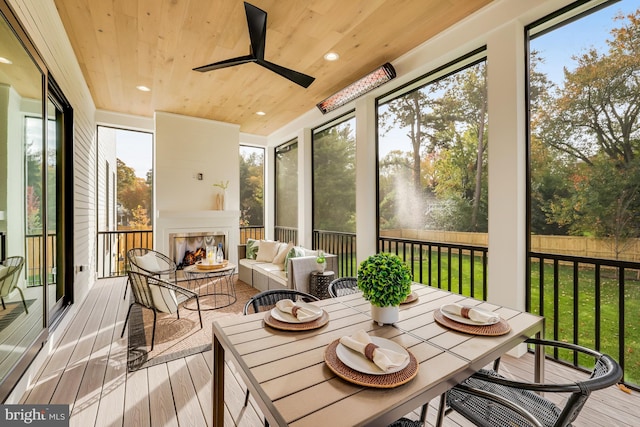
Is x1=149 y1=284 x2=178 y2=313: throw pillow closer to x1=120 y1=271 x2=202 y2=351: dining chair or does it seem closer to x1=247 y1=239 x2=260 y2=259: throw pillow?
x1=120 y1=271 x2=202 y2=351: dining chair

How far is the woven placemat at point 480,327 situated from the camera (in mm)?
1350

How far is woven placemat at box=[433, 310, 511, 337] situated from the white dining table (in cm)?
2

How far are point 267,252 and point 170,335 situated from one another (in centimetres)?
202

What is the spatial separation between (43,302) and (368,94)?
13.0ft

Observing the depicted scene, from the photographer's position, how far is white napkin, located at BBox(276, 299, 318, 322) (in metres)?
1.46

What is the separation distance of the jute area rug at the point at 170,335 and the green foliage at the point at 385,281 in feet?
6.38

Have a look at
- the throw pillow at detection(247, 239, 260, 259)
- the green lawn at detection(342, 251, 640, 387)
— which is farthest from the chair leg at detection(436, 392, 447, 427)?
the throw pillow at detection(247, 239, 260, 259)

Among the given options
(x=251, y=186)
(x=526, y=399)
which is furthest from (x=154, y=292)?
(x=251, y=186)

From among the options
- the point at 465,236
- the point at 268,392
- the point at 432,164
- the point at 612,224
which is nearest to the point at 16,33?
the point at 268,392

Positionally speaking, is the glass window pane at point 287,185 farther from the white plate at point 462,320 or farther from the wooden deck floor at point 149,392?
the white plate at point 462,320

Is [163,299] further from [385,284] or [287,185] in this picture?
[287,185]

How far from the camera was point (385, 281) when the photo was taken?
1.38 m

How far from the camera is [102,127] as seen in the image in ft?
17.1

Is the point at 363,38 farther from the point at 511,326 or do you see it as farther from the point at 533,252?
the point at 511,326
